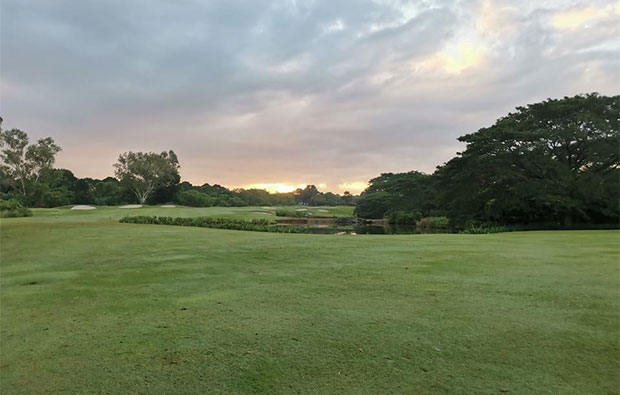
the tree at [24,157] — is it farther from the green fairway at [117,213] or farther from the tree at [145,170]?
the tree at [145,170]

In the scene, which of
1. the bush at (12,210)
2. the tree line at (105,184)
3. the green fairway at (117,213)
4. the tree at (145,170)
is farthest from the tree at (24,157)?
the tree at (145,170)

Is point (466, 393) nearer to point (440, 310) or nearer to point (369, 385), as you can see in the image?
point (369, 385)

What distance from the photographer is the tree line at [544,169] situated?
75.9 ft

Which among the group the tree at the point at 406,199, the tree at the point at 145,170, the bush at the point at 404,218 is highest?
the tree at the point at 145,170

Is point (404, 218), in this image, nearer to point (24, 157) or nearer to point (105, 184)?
point (24, 157)

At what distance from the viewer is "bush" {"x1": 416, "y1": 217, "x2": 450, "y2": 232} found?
30764mm

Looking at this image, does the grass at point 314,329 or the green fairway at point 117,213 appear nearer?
the grass at point 314,329

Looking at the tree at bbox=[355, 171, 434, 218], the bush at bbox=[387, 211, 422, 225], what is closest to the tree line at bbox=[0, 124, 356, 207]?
the tree at bbox=[355, 171, 434, 218]

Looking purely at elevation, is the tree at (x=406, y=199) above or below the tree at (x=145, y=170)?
below

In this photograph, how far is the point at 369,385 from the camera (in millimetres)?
2707

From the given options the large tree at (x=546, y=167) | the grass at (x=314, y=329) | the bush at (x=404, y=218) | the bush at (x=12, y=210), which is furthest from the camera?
the bush at (x=404, y=218)

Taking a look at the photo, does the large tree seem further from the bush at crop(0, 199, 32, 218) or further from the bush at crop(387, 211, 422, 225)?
the bush at crop(0, 199, 32, 218)

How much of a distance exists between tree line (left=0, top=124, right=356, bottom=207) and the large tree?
1615 inches

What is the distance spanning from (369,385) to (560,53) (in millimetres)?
18388
